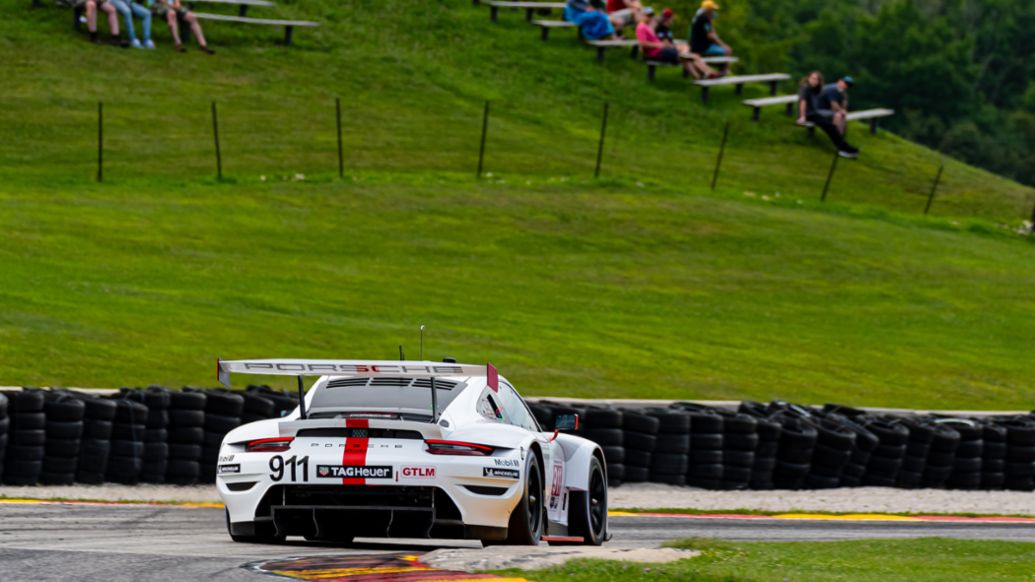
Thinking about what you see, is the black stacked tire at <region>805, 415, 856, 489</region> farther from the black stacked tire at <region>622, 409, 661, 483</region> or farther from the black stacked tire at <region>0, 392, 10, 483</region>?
the black stacked tire at <region>0, 392, 10, 483</region>

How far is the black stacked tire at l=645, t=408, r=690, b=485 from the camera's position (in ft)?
56.0

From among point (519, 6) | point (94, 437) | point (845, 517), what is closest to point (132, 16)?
point (519, 6)

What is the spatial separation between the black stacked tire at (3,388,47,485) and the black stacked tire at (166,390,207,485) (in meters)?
1.22

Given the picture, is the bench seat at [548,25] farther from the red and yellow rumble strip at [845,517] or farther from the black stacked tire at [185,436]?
the black stacked tire at [185,436]

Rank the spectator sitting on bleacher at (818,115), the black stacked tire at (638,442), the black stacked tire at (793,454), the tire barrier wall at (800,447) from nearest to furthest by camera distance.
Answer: the black stacked tire at (638,442) → the tire barrier wall at (800,447) → the black stacked tire at (793,454) → the spectator sitting on bleacher at (818,115)

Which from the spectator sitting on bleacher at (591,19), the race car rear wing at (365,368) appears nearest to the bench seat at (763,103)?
the spectator sitting on bleacher at (591,19)

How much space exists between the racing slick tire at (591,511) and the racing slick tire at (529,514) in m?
0.74

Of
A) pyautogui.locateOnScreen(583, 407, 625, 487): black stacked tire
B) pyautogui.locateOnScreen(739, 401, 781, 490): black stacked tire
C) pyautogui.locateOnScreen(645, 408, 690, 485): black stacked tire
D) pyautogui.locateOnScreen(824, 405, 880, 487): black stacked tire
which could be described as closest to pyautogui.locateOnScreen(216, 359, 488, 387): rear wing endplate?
pyautogui.locateOnScreen(583, 407, 625, 487): black stacked tire

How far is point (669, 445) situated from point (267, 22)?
32.0 meters

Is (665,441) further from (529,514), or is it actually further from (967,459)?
(529,514)

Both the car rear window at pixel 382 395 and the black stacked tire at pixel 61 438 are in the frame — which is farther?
the black stacked tire at pixel 61 438

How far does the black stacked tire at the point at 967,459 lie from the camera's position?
1856cm

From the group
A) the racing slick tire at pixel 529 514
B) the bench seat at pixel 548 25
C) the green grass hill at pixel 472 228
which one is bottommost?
the green grass hill at pixel 472 228

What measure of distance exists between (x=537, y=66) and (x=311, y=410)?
4004 centimetres
